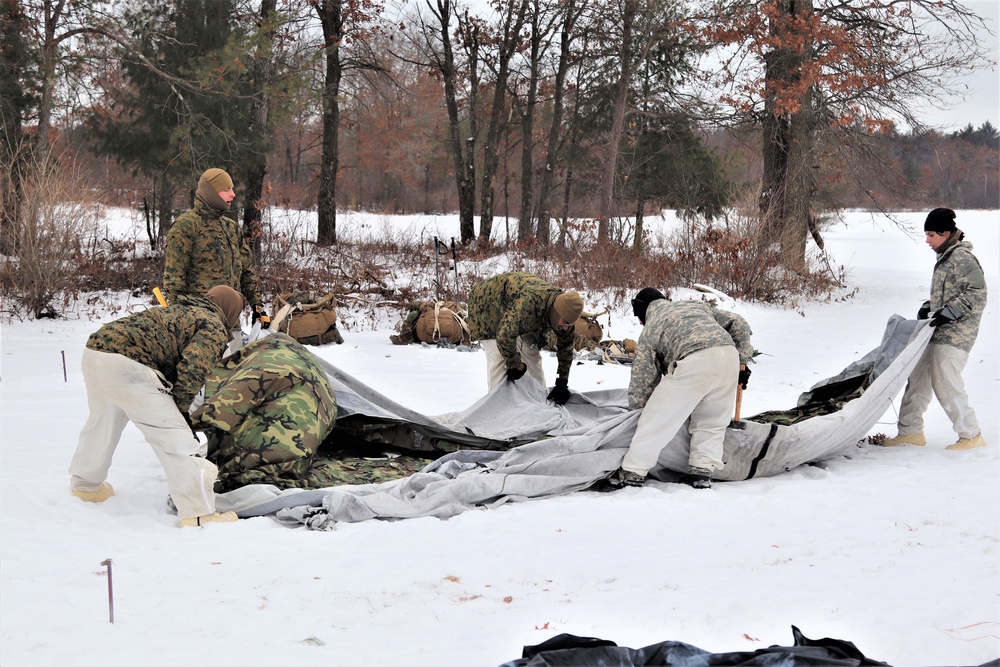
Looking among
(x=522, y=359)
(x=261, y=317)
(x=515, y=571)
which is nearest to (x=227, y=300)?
(x=261, y=317)

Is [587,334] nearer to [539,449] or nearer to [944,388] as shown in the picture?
[944,388]

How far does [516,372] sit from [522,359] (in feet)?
0.75

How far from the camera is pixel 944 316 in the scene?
6.04 meters

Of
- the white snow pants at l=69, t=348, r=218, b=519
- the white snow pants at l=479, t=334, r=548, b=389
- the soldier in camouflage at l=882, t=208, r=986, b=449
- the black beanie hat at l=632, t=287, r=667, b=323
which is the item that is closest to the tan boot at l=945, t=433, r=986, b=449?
the soldier in camouflage at l=882, t=208, r=986, b=449

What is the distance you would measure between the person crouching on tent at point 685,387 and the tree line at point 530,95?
8649 mm

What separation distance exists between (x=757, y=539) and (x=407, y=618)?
75.4 inches

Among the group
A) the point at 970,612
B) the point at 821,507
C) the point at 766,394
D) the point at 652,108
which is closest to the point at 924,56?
the point at 652,108

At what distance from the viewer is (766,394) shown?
336 inches

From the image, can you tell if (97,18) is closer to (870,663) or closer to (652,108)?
(652,108)

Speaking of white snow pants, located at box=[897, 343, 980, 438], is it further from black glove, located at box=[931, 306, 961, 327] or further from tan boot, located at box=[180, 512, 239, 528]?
tan boot, located at box=[180, 512, 239, 528]

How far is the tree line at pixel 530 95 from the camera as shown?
13.6m

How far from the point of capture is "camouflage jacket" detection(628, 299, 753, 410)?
5.19m

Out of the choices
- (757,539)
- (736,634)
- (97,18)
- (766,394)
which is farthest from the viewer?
(97,18)

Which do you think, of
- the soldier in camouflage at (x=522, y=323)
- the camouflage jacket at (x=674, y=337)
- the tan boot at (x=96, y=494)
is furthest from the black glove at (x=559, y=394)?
the tan boot at (x=96, y=494)
